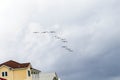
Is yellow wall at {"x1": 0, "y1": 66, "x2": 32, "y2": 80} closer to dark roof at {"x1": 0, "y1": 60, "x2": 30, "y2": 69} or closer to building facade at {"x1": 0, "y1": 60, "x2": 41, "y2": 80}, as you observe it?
building facade at {"x1": 0, "y1": 60, "x2": 41, "y2": 80}

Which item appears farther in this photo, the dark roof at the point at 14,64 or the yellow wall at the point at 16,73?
the dark roof at the point at 14,64

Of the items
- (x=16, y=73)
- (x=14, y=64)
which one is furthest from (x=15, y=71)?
(x=14, y=64)

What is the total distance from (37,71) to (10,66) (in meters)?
12.5

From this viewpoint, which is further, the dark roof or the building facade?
the dark roof

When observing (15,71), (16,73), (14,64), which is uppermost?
(14,64)

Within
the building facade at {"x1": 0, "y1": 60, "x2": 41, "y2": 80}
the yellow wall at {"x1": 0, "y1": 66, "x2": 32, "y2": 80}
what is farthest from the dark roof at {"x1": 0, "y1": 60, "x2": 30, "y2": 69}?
the yellow wall at {"x1": 0, "y1": 66, "x2": 32, "y2": 80}

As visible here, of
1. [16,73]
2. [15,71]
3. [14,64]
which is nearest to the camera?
[15,71]

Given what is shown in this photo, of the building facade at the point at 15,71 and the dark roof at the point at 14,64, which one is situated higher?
the dark roof at the point at 14,64

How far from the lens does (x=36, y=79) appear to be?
115 metres

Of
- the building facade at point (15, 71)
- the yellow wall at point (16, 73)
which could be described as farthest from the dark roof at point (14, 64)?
the yellow wall at point (16, 73)

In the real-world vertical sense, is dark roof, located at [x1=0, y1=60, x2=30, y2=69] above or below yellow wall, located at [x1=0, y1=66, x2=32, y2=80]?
above

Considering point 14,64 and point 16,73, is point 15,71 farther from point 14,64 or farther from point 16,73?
point 14,64

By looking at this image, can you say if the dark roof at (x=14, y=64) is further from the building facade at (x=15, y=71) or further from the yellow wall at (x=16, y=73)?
the yellow wall at (x=16, y=73)

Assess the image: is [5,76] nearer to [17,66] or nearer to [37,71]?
[17,66]
